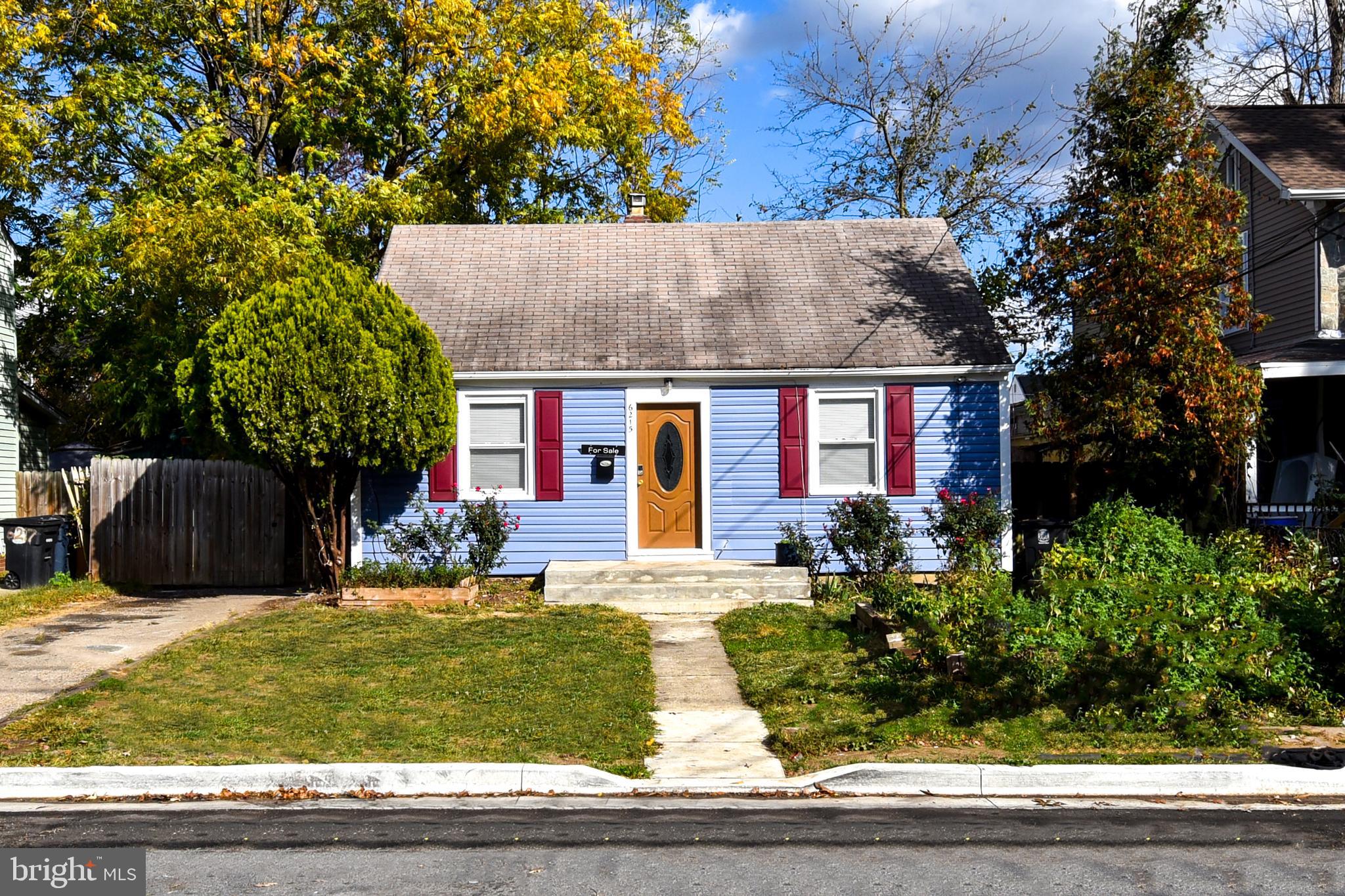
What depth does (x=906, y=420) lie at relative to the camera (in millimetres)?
14695

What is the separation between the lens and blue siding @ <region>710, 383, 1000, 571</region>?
48.4 feet

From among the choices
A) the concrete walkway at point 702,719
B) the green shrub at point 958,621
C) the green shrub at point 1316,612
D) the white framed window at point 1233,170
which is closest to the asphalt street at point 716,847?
the concrete walkway at point 702,719

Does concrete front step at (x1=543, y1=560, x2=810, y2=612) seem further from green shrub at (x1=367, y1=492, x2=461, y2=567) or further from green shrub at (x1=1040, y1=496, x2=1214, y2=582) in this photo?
green shrub at (x1=1040, y1=496, x2=1214, y2=582)

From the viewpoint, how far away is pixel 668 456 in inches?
587

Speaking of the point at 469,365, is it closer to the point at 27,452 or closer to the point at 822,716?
the point at 822,716

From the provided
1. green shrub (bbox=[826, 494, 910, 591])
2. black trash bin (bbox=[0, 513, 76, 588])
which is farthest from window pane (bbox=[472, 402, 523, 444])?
black trash bin (bbox=[0, 513, 76, 588])

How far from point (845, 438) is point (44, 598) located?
10422 mm

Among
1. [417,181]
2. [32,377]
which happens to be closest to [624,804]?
[417,181]

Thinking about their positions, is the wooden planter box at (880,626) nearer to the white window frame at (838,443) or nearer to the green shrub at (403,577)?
the white window frame at (838,443)

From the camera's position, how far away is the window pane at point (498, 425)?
14836 millimetres

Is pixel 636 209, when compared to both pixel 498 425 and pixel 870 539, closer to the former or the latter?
pixel 498 425

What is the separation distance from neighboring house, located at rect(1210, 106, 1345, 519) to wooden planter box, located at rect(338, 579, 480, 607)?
10.8m

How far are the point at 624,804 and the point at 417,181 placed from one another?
1748 centimetres

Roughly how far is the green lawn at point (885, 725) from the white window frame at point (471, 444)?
5335 millimetres
